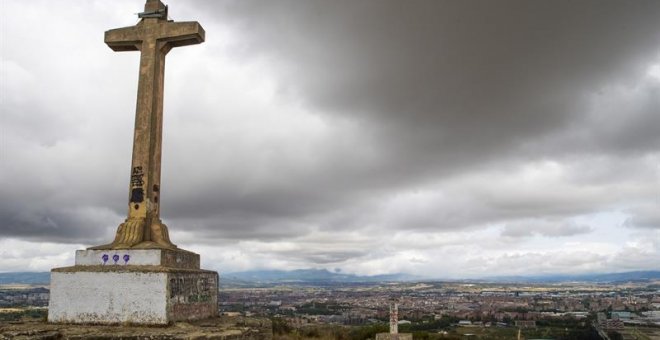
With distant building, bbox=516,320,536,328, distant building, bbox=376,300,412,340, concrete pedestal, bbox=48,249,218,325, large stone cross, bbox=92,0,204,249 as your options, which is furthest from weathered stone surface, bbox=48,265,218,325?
distant building, bbox=516,320,536,328

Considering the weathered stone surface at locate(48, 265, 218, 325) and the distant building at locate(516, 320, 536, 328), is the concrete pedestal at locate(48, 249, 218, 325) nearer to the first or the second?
the weathered stone surface at locate(48, 265, 218, 325)

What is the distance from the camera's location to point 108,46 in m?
12.9

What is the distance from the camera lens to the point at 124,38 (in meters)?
12.5

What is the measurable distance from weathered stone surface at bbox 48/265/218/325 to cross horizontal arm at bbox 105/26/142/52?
208 inches

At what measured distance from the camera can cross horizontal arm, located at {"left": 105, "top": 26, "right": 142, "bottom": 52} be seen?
12.5 metres

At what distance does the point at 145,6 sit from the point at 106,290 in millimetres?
6690

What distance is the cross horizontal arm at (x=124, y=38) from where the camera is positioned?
40.9 feet

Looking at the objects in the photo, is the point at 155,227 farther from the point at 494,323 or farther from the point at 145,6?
the point at 494,323

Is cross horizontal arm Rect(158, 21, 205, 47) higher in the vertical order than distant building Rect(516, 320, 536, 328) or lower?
higher

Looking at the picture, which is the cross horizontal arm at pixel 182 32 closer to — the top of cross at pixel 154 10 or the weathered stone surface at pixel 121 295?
the top of cross at pixel 154 10

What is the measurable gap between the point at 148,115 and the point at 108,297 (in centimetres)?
396

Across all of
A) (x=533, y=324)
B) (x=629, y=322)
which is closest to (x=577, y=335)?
(x=533, y=324)

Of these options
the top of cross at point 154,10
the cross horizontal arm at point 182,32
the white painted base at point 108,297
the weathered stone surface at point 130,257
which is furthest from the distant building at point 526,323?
the white painted base at point 108,297

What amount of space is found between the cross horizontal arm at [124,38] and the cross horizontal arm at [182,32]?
66 cm
